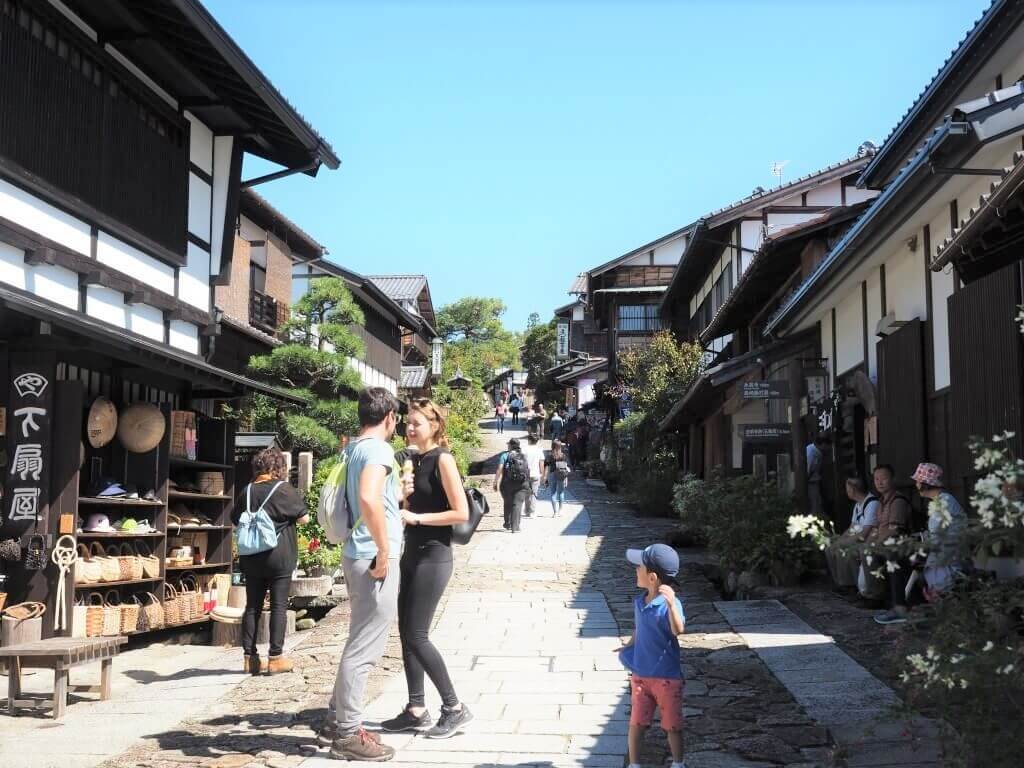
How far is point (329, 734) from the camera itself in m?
5.82

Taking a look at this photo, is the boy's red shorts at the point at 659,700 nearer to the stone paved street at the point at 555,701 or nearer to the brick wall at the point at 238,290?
the stone paved street at the point at 555,701

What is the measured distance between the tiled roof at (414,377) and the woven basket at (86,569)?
32.4 m

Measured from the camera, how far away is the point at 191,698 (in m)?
7.50

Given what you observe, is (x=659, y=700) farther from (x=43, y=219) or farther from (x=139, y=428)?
(x=43, y=219)

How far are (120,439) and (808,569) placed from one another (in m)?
7.65

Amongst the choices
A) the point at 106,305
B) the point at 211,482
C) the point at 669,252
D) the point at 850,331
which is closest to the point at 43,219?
the point at 106,305

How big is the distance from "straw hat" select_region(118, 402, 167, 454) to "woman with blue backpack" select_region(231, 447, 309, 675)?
7.90 ft

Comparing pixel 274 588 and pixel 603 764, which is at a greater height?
pixel 274 588

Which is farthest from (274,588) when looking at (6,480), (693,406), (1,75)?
(693,406)

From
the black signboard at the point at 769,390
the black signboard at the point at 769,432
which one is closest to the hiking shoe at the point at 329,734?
the black signboard at the point at 769,390

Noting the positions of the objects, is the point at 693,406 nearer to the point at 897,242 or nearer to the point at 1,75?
the point at 897,242

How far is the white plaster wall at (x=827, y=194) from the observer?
23.5 metres

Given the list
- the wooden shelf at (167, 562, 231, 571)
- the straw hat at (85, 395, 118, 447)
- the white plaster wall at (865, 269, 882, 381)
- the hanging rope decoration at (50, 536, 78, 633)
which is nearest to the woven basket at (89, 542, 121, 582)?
the hanging rope decoration at (50, 536, 78, 633)

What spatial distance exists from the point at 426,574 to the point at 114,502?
5051 millimetres
